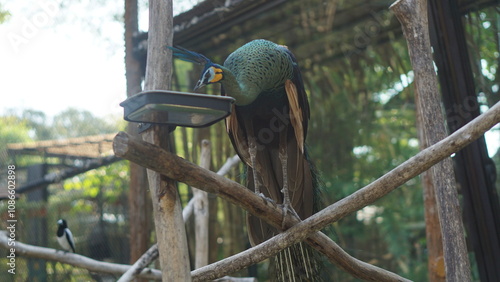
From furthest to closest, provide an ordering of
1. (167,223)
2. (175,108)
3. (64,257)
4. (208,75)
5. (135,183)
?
(135,183) < (64,257) < (208,75) < (167,223) < (175,108)

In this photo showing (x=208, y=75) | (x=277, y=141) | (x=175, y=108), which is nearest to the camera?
(x=175, y=108)

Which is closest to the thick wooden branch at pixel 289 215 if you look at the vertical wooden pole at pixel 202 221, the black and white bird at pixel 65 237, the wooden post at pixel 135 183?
the vertical wooden pole at pixel 202 221

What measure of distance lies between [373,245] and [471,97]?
3.22 m

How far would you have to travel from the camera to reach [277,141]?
239 cm

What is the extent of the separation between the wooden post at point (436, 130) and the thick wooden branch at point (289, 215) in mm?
259

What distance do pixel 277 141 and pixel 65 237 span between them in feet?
7.02

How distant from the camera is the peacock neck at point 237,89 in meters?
1.83

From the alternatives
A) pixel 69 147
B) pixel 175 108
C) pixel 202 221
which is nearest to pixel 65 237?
pixel 69 147

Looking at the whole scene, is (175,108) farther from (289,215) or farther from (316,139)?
(316,139)

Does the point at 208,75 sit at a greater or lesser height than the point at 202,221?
greater

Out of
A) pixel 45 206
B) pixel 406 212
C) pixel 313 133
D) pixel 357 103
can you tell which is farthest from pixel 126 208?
pixel 406 212

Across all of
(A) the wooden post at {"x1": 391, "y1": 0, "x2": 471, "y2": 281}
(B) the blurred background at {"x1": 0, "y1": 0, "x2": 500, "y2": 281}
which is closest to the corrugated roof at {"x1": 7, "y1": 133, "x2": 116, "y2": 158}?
(B) the blurred background at {"x1": 0, "y1": 0, "x2": 500, "y2": 281}

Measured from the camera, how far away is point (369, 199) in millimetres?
1730

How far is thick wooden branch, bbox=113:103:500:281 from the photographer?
131cm
